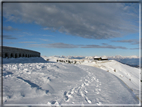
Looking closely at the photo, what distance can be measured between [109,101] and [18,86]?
473 cm

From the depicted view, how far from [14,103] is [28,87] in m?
1.23

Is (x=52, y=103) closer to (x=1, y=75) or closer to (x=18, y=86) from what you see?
(x=18, y=86)

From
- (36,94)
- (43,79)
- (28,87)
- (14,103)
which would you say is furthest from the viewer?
(43,79)

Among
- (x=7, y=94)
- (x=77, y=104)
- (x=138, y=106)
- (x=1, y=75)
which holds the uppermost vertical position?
(x=1, y=75)

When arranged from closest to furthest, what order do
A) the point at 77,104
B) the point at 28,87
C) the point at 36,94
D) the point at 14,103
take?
the point at 14,103
the point at 77,104
the point at 36,94
the point at 28,87

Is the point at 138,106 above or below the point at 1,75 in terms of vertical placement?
below

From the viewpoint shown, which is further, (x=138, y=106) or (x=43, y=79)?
(x=43, y=79)

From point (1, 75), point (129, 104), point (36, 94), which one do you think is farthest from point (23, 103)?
point (129, 104)

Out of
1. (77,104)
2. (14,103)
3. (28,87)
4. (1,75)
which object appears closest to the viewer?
(14,103)

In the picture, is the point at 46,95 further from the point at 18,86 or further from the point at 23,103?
the point at 18,86

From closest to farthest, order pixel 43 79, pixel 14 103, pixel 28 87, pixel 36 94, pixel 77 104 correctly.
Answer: pixel 14 103, pixel 77 104, pixel 36 94, pixel 28 87, pixel 43 79

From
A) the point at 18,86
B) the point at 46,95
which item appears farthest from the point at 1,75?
the point at 46,95

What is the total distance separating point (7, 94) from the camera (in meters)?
4.33

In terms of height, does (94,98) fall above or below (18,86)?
below
